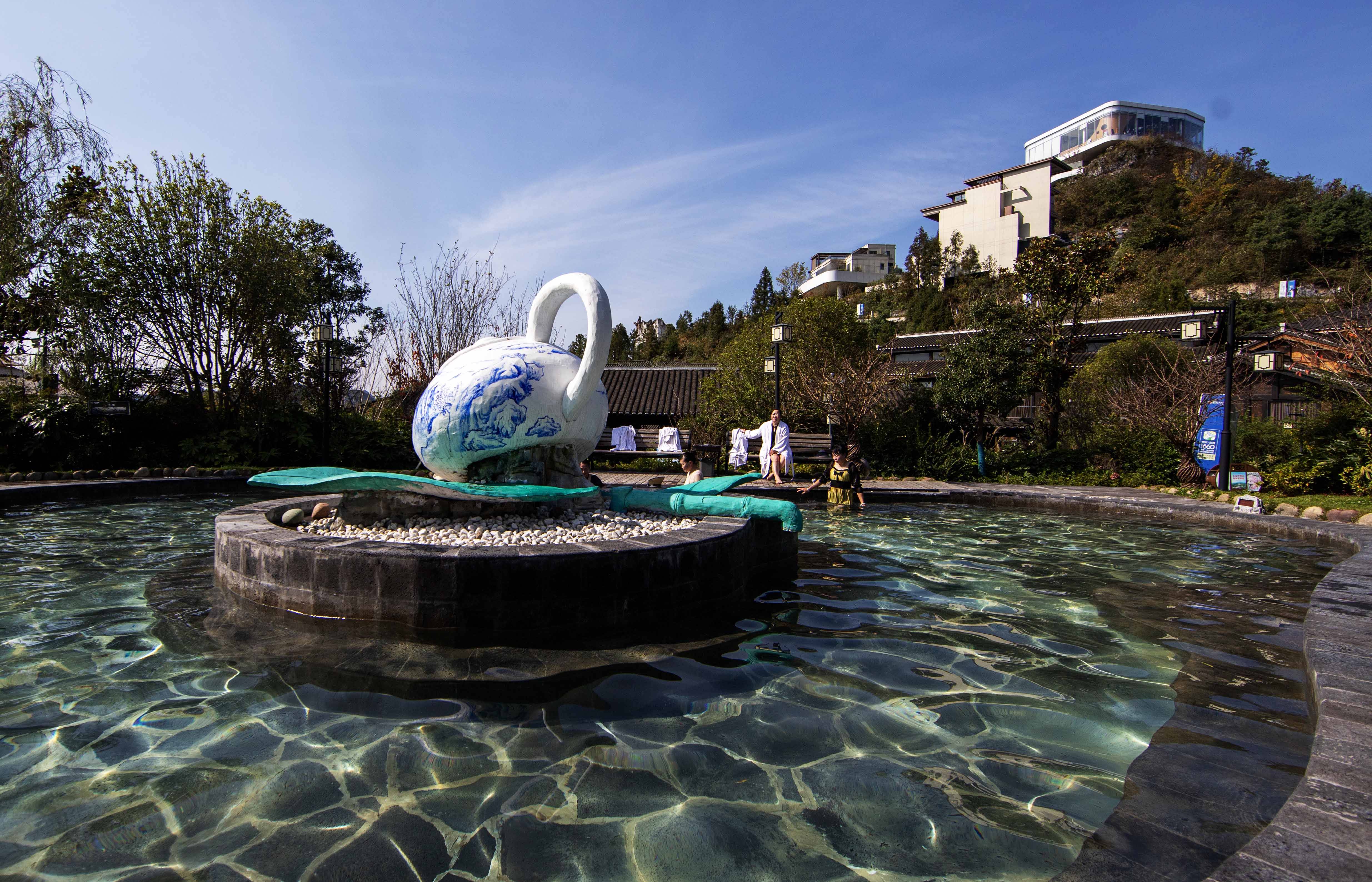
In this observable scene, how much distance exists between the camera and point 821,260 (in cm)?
7788

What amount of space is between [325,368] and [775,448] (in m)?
10.2

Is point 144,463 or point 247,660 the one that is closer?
point 247,660

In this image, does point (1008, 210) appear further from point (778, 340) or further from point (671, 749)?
point (671, 749)

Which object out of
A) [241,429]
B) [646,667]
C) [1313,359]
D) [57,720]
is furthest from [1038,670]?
[241,429]

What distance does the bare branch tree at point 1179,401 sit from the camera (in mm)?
13750

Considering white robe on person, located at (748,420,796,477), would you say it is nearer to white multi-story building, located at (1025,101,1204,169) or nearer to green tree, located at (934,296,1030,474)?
green tree, located at (934,296,1030,474)

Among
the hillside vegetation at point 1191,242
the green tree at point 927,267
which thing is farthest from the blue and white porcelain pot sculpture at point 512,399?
the green tree at point 927,267

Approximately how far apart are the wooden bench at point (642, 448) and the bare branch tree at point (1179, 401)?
32.2 feet

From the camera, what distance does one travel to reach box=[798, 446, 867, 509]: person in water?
1109cm

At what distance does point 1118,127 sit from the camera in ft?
279

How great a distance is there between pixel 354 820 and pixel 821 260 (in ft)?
263

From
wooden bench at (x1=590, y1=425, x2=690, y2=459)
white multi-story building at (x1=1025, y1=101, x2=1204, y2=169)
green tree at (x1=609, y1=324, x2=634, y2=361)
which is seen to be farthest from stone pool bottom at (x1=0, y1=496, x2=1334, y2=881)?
white multi-story building at (x1=1025, y1=101, x2=1204, y2=169)

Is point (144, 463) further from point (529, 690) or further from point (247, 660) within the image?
point (529, 690)

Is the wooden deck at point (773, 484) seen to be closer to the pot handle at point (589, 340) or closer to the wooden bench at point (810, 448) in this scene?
the wooden bench at point (810, 448)
